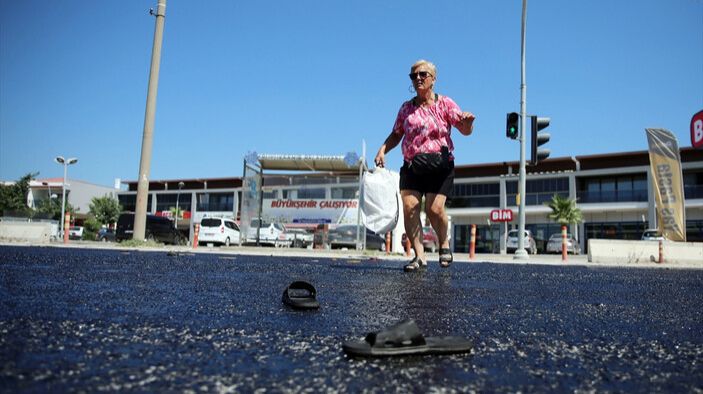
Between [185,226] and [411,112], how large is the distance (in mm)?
56460

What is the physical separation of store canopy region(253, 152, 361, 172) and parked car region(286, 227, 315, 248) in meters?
4.11

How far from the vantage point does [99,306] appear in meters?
1.57

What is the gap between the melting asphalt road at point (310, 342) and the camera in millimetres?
819

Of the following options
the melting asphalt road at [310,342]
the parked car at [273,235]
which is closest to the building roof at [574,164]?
the parked car at [273,235]

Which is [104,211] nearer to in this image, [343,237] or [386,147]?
[343,237]

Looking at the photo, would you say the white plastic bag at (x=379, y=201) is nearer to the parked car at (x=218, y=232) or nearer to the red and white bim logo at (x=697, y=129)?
the red and white bim logo at (x=697, y=129)

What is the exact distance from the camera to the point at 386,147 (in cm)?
505

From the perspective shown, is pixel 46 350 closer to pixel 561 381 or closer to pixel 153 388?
pixel 153 388

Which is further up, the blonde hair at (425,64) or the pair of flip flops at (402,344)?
the blonde hair at (425,64)

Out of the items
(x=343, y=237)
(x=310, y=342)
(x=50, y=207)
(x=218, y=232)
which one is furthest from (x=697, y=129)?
(x=50, y=207)

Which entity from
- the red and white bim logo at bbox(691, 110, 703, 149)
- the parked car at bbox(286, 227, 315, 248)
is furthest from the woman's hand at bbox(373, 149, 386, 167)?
the parked car at bbox(286, 227, 315, 248)

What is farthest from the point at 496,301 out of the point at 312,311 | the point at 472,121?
the point at 472,121

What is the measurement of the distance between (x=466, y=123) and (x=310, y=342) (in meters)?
3.73

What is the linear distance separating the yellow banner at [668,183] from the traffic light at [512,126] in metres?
7.46
